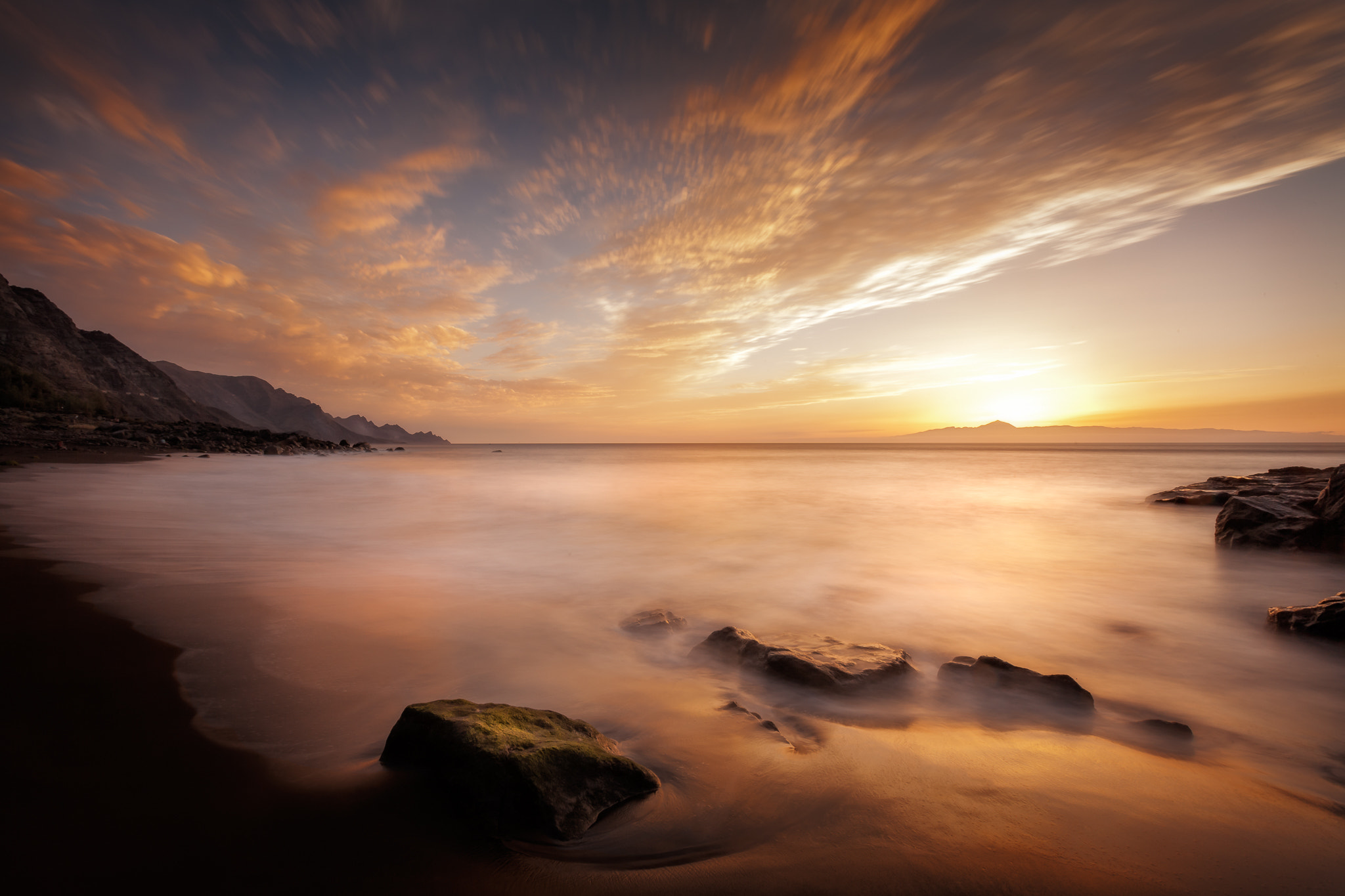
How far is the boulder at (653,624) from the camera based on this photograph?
535 centimetres

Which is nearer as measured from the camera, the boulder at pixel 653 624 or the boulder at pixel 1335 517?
the boulder at pixel 653 624

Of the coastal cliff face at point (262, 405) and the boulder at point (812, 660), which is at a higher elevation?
the coastal cliff face at point (262, 405)

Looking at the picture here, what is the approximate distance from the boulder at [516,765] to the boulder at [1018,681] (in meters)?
3.08

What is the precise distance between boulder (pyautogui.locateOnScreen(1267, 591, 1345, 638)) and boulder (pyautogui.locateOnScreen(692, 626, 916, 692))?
450 cm

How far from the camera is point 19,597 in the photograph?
14.3ft

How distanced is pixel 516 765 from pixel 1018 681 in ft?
13.1

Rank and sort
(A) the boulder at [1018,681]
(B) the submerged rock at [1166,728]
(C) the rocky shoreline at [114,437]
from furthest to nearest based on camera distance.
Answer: (C) the rocky shoreline at [114,437]
(A) the boulder at [1018,681]
(B) the submerged rock at [1166,728]

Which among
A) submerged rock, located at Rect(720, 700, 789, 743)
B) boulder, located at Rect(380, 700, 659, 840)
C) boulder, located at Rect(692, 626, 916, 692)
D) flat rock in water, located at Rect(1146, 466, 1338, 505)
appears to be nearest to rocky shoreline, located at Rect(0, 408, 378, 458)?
boulder, located at Rect(380, 700, 659, 840)

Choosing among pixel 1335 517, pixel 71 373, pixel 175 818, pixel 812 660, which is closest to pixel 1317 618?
pixel 812 660

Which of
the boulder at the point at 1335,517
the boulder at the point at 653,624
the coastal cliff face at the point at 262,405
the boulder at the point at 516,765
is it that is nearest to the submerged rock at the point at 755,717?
the boulder at the point at 516,765

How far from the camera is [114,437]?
30.7 m

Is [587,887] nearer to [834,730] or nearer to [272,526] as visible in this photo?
[834,730]

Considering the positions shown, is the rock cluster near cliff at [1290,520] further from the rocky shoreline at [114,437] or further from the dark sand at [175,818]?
the rocky shoreline at [114,437]

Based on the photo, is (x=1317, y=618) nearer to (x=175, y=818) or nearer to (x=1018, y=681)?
(x=1018, y=681)
